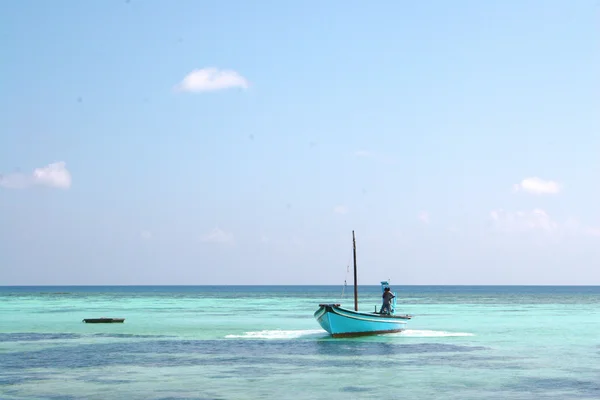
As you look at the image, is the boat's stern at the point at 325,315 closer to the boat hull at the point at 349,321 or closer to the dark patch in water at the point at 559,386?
the boat hull at the point at 349,321

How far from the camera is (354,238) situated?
4588 cm

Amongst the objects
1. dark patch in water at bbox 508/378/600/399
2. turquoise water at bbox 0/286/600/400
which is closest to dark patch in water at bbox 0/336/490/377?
turquoise water at bbox 0/286/600/400

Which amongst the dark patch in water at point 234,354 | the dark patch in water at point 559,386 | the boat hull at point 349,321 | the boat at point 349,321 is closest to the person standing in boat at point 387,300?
the boat at point 349,321

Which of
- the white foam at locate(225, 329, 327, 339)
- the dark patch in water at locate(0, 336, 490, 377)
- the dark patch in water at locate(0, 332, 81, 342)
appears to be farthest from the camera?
the white foam at locate(225, 329, 327, 339)

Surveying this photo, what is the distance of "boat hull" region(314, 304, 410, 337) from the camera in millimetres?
40719

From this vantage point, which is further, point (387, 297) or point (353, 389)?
point (387, 297)

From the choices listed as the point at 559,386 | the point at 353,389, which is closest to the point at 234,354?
the point at 353,389

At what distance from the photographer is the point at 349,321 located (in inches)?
1615

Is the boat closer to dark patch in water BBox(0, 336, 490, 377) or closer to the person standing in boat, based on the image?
the person standing in boat

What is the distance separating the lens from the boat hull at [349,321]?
Result: 40719mm

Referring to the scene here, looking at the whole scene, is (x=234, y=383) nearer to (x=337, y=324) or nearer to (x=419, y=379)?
(x=419, y=379)

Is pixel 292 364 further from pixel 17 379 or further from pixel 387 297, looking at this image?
pixel 387 297

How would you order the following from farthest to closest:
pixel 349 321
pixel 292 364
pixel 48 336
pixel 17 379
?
pixel 48 336 → pixel 349 321 → pixel 292 364 → pixel 17 379

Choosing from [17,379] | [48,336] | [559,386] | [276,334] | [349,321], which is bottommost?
[559,386]
